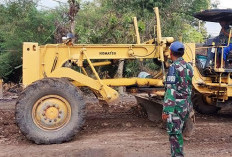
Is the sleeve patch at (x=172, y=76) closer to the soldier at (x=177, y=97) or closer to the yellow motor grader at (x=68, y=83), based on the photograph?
the soldier at (x=177, y=97)

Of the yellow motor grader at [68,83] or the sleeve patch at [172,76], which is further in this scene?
the yellow motor grader at [68,83]

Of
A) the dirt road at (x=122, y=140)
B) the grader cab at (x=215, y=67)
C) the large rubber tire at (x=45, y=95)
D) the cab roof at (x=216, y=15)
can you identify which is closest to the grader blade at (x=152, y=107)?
the dirt road at (x=122, y=140)

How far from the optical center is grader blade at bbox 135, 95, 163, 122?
322 inches

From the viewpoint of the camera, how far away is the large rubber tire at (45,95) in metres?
6.67

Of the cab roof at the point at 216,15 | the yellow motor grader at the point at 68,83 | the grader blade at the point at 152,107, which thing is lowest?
the grader blade at the point at 152,107

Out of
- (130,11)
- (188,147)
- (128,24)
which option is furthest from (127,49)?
(130,11)

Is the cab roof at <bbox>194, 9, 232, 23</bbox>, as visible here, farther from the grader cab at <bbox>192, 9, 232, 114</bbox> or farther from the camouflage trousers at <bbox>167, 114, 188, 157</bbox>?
the camouflage trousers at <bbox>167, 114, 188, 157</bbox>

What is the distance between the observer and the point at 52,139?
669 centimetres

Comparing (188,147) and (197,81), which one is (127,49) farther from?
(188,147)

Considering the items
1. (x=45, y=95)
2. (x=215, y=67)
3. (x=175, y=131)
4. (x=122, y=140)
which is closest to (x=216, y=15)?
(x=215, y=67)

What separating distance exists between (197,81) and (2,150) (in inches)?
175

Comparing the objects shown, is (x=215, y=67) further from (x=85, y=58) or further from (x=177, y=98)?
(x=177, y=98)

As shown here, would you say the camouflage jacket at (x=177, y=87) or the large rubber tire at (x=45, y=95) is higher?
the camouflage jacket at (x=177, y=87)

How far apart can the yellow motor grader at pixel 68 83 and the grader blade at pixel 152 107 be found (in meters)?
0.07
